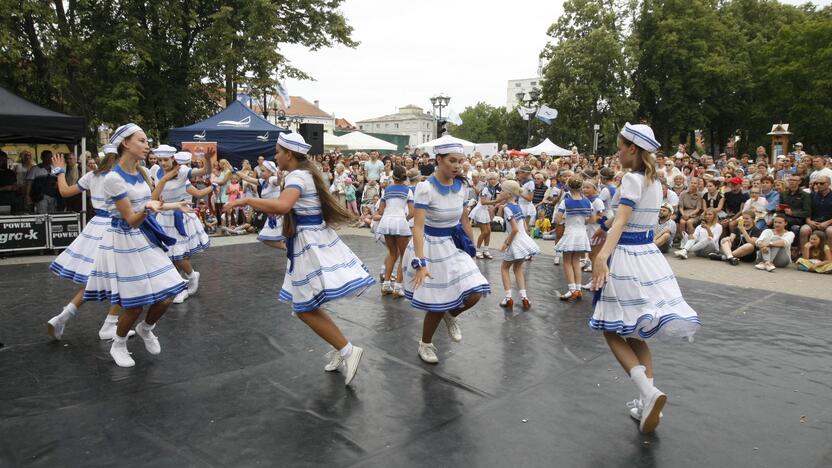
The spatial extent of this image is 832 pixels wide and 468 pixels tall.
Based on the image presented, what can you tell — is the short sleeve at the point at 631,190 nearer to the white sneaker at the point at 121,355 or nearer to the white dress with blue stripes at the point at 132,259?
the white dress with blue stripes at the point at 132,259

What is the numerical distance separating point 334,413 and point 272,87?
2183 centimetres

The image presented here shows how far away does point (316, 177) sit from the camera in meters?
4.54

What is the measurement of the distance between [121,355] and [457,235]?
10.1 feet

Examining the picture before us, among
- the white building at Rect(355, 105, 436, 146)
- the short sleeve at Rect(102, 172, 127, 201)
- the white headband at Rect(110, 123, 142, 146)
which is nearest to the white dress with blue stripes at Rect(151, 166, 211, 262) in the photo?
the white headband at Rect(110, 123, 142, 146)

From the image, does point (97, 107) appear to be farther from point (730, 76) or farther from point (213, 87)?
point (730, 76)

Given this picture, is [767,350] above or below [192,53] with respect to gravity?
below

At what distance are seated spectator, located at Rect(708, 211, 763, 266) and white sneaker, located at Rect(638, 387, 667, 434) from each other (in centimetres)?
877

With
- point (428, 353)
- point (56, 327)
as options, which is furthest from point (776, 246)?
point (56, 327)

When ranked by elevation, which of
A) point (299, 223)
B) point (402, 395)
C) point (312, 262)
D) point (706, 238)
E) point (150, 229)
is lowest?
point (402, 395)

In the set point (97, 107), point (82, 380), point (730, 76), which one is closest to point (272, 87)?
point (97, 107)

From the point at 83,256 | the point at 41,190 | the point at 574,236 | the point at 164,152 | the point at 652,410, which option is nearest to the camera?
the point at 652,410

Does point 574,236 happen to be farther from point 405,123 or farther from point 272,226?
point 405,123

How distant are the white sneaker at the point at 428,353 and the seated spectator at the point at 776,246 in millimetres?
8422

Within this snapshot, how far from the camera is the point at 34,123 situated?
10.9 metres
